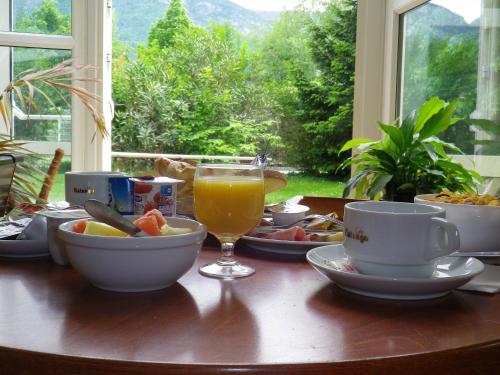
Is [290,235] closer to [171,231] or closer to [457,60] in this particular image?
[171,231]

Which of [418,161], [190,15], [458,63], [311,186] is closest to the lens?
[418,161]

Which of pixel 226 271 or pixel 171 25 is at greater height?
pixel 171 25

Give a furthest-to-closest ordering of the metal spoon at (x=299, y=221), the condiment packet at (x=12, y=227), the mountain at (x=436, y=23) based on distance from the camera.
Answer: the mountain at (x=436, y=23) → the metal spoon at (x=299, y=221) → the condiment packet at (x=12, y=227)

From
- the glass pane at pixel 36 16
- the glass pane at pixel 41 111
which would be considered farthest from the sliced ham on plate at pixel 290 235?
the glass pane at pixel 36 16

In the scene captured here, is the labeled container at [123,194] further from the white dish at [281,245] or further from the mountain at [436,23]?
the mountain at [436,23]

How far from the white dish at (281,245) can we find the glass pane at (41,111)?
248cm

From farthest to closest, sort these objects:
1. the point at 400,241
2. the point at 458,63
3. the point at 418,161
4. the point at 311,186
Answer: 1. the point at 311,186
2. the point at 458,63
3. the point at 418,161
4. the point at 400,241

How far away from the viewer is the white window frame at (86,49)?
3027mm

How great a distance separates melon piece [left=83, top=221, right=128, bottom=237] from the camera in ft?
2.15

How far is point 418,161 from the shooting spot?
2.14m

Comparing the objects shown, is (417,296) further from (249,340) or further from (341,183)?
(341,183)

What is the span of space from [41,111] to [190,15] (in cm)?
426

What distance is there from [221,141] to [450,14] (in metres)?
4.76

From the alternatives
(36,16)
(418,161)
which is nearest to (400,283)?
(418,161)
